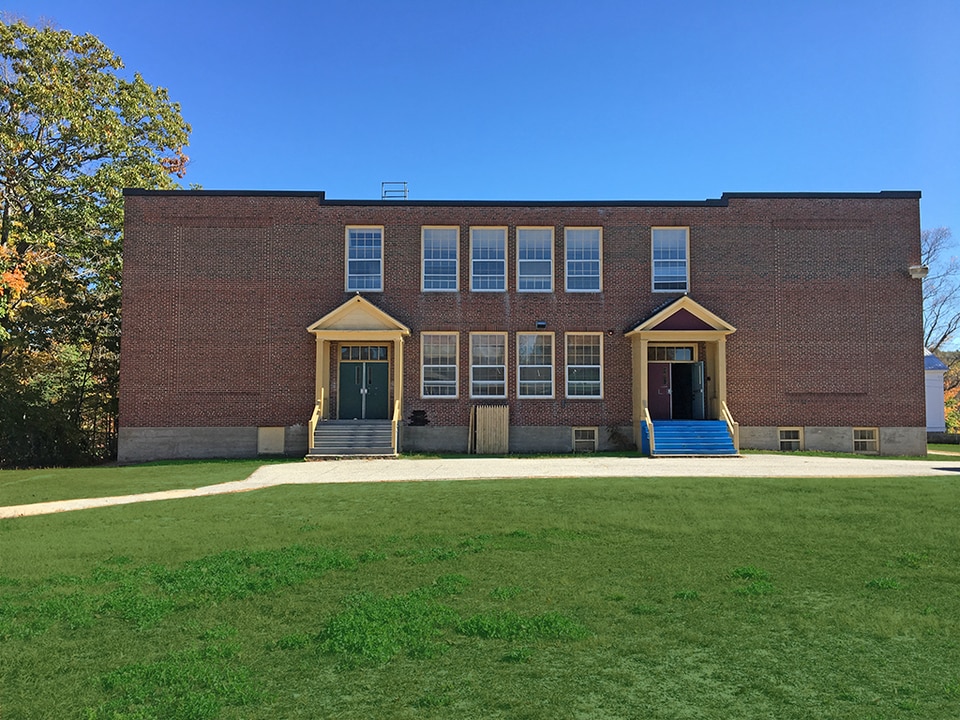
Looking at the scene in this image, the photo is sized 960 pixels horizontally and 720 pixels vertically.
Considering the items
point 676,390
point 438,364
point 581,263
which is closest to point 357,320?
point 438,364

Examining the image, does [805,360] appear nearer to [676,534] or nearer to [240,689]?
[676,534]

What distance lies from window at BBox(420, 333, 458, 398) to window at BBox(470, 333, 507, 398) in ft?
2.15

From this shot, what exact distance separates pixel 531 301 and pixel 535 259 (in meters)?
1.51

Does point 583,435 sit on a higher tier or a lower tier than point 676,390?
lower

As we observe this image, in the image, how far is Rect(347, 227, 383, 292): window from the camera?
24.3 m

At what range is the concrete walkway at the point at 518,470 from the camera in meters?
14.3

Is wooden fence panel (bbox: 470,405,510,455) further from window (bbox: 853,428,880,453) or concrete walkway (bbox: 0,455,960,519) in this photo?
window (bbox: 853,428,880,453)

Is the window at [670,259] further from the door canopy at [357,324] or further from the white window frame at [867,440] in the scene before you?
the door canopy at [357,324]

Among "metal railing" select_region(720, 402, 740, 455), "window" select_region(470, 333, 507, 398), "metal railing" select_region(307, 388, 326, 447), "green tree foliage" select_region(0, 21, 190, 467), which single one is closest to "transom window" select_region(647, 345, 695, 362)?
"metal railing" select_region(720, 402, 740, 455)

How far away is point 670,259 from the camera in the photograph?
24531mm

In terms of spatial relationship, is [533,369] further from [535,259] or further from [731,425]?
[731,425]

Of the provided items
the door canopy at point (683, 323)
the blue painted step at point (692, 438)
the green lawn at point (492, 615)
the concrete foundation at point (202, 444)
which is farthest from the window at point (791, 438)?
the concrete foundation at point (202, 444)

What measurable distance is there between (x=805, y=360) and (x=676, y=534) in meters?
17.9

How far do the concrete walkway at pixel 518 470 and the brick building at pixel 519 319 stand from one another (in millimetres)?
3332
